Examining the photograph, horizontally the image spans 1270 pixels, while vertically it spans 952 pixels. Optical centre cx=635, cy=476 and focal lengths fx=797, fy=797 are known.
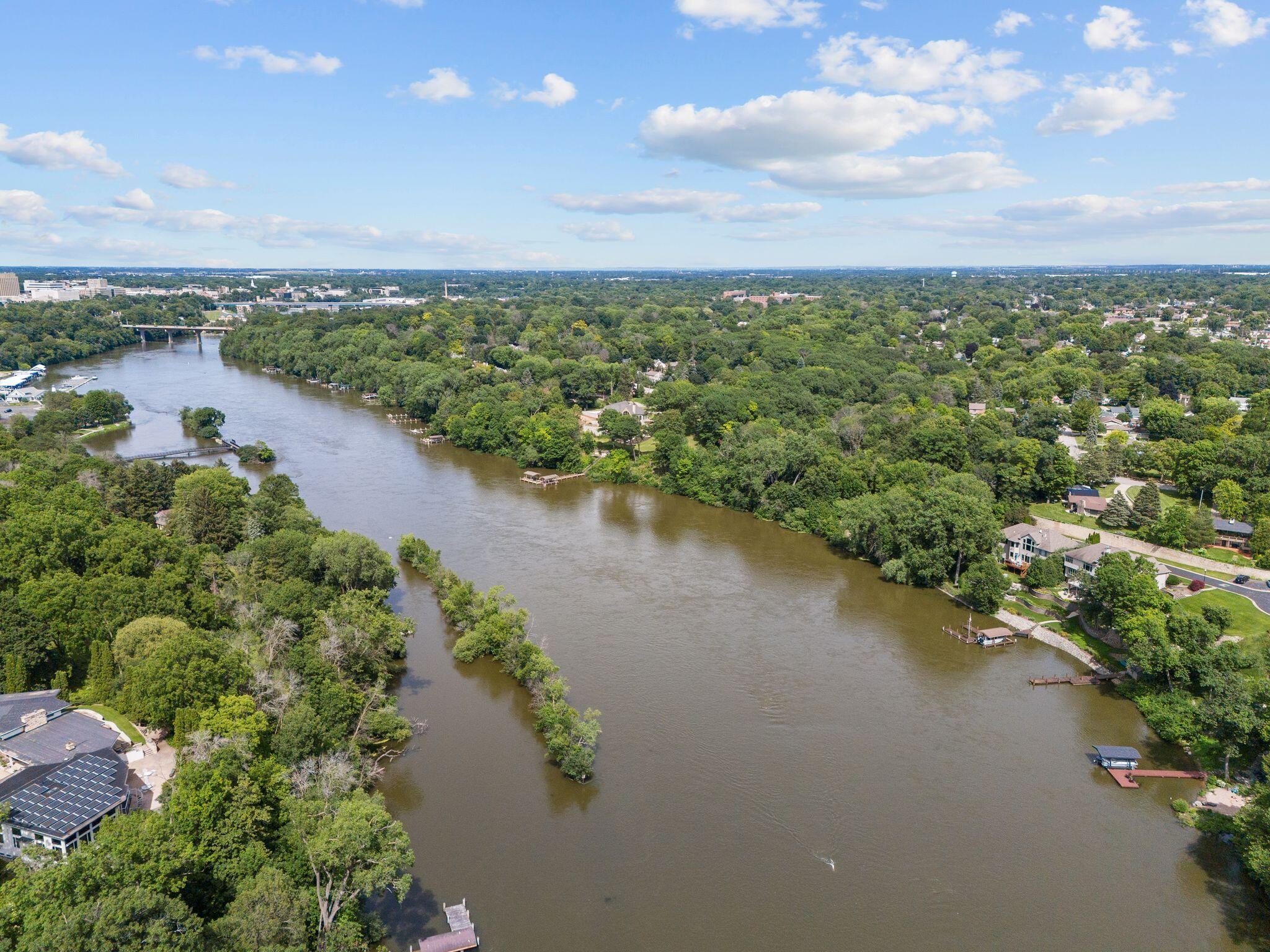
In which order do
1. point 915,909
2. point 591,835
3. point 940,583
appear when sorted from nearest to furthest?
point 915,909
point 591,835
point 940,583

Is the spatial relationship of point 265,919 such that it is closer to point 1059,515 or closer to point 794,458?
point 794,458

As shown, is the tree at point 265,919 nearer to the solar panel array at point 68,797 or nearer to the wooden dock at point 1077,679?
the solar panel array at point 68,797

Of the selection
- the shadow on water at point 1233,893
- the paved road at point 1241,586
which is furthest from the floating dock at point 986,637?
the shadow on water at point 1233,893

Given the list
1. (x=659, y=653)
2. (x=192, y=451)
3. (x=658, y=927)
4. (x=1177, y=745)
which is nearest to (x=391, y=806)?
(x=658, y=927)

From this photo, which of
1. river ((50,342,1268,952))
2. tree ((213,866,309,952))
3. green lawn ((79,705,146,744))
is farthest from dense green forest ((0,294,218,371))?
tree ((213,866,309,952))

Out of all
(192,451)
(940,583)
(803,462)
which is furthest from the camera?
(192,451)

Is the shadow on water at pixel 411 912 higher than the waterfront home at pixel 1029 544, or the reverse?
the waterfront home at pixel 1029 544

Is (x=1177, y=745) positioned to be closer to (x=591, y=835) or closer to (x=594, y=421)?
(x=591, y=835)
